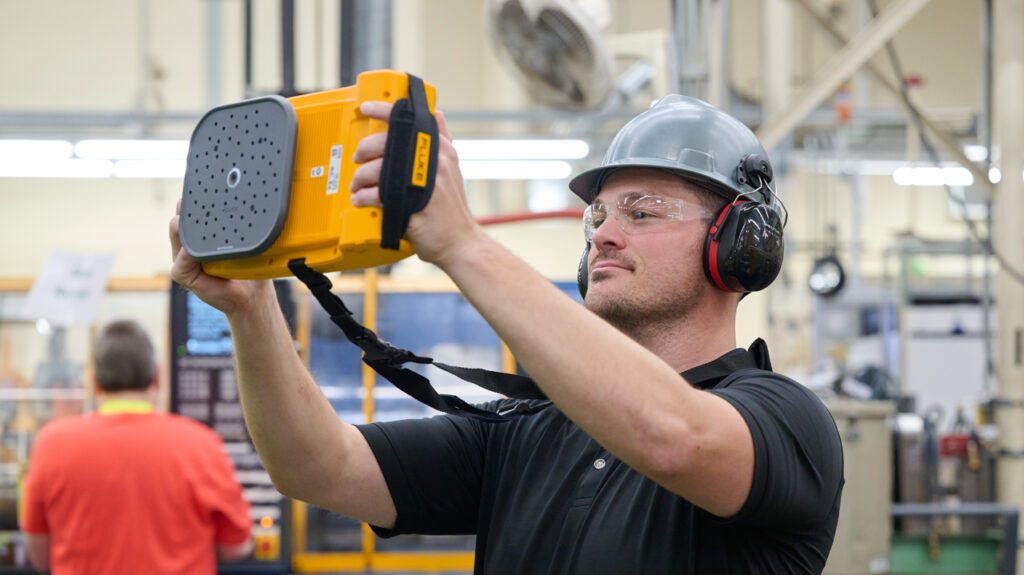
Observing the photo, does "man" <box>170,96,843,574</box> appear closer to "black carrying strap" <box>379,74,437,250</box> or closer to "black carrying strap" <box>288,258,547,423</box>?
"black carrying strap" <box>379,74,437,250</box>

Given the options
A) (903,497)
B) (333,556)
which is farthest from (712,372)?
(333,556)

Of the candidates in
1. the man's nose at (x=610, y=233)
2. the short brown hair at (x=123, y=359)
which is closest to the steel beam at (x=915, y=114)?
the short brown hair at (x=123, y=359)

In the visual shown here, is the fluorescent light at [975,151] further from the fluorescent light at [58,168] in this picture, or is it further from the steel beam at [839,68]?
the fluorescent light at [58,168]

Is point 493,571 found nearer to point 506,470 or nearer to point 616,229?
point 506,470

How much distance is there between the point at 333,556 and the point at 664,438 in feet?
17.8

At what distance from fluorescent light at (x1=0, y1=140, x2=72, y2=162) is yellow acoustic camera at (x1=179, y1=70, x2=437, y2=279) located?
7207mm

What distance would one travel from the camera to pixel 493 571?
65.9 inches

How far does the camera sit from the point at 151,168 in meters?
8.20

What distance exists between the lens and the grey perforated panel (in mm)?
1272

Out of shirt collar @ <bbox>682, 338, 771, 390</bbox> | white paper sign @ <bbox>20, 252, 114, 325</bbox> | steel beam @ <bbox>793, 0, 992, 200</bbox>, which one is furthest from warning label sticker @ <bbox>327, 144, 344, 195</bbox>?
steel beam @ <bbox>793, 0, 992, 200</bbox>

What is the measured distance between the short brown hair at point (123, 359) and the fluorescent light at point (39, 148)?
497 cm

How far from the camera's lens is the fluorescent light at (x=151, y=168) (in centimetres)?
781

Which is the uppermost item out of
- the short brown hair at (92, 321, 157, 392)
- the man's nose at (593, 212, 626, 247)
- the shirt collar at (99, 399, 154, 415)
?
the man's nose at (593, 212, 626, 247)

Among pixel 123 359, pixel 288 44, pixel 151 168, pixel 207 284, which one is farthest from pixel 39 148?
pixel 207 284
